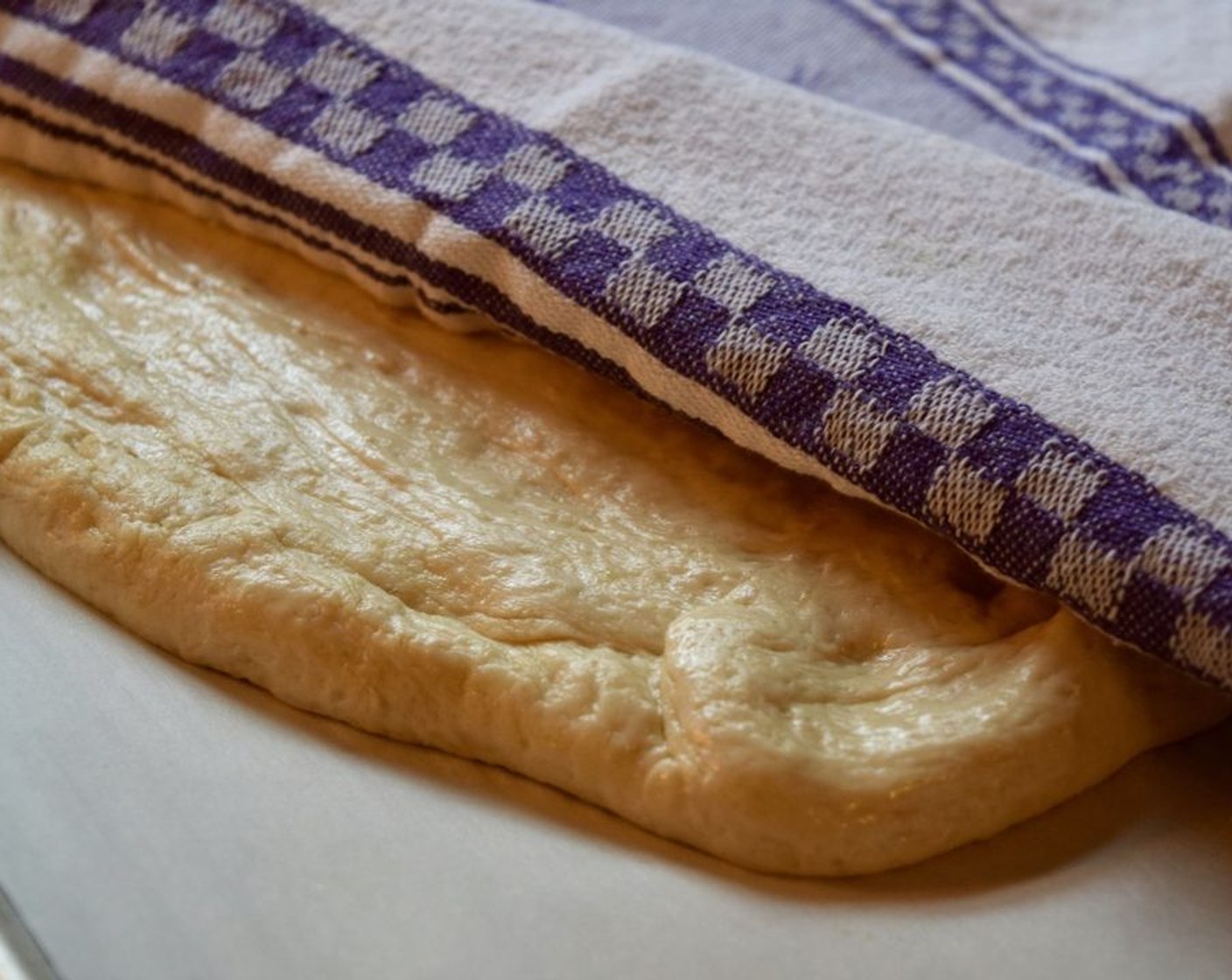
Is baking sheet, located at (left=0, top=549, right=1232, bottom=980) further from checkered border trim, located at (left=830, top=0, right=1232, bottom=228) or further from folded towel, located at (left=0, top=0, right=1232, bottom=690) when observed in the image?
checkered border trim, located at (left=830, top=0, right=1232, bottom=228)

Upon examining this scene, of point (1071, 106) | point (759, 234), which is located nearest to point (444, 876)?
point (759, 234)

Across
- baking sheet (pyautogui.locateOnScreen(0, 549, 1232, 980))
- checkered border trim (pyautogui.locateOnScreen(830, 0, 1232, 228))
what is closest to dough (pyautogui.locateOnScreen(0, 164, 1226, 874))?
→ baking sheet (pyautogui.locateOnScreen(0, 549, 1232, 980))

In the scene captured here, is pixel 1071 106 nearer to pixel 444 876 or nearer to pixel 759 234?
pixel 759 234

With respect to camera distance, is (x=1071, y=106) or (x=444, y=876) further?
(x=1071, y=106)

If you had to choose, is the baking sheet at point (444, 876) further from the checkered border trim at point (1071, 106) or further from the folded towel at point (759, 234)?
the checkered border trim at point (1071, 106)

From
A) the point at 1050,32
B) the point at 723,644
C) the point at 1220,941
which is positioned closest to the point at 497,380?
the point at 723,644

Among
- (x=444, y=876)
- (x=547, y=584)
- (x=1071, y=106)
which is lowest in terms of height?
(x=444, y=876)

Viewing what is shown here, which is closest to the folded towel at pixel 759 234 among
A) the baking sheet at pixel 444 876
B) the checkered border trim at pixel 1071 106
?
the checkered border trim at pixel 1071 106
